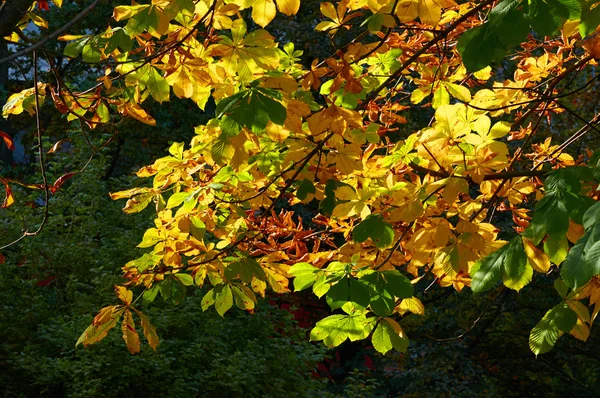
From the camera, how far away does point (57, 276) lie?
658cm

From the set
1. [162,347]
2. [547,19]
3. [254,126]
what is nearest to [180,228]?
[254,126]

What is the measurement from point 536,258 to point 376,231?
1.69ft

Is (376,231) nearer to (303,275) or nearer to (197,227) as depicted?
(303,275)

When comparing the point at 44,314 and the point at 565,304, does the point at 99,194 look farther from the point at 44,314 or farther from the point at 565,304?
the point at 565,304

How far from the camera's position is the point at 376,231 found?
8.87ft

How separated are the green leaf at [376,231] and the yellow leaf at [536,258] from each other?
16.7 inches

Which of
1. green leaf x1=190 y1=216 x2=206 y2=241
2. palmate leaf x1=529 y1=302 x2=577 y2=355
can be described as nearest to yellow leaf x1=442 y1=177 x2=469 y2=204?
palmate leaf x1=529 y1=302 x2=577 y2=355

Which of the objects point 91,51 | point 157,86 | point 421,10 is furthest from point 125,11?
point 421,10

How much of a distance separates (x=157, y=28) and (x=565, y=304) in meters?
1.58

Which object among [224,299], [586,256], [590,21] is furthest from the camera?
[224,299]

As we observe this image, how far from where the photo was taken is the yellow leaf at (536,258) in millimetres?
Result: 2705

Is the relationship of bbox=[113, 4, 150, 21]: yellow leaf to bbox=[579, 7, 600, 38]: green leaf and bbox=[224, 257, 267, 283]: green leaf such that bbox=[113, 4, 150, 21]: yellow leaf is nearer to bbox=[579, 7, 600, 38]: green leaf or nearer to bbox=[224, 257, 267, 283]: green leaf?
bbox=[224, 257, 267, 283]: green leaf

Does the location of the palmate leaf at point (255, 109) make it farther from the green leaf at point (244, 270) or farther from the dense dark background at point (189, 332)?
the dense dark background at point (189, 332)

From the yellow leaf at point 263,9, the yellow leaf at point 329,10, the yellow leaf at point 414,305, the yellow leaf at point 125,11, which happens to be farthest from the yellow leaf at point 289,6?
the yellow leaf at point 414,305
